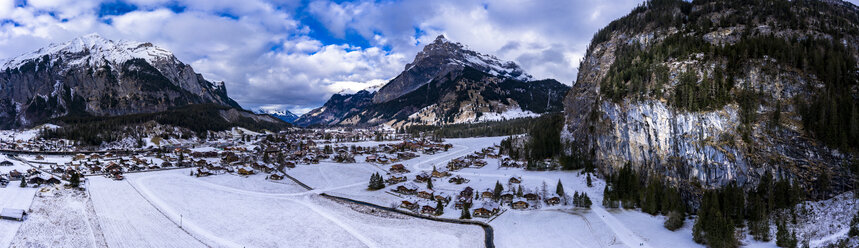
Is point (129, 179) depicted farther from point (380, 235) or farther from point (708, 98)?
point (708, 98)

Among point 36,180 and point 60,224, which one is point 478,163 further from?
point 36,180

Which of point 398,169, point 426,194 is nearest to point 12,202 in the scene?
point 426,194

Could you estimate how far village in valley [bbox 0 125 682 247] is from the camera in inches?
1601

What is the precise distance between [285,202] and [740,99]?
64172 millimetres

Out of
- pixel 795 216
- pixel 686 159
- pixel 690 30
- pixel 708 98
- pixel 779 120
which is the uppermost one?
pixel 690 30

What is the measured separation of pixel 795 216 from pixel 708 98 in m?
17.6

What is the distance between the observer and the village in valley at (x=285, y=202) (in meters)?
40.7

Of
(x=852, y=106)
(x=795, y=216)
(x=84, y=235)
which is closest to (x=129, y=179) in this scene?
(x=84, y=235)

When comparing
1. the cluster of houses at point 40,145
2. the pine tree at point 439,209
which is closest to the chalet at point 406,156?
the pine tree at point 439,209

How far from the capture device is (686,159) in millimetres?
49469

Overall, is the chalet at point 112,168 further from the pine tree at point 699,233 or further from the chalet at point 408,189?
the pine tree at point 699,233

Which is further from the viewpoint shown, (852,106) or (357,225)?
(357,225)

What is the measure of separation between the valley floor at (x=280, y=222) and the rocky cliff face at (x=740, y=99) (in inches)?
261

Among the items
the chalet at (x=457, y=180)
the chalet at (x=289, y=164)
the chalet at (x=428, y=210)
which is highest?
the chalet at (x=289, y=164)
